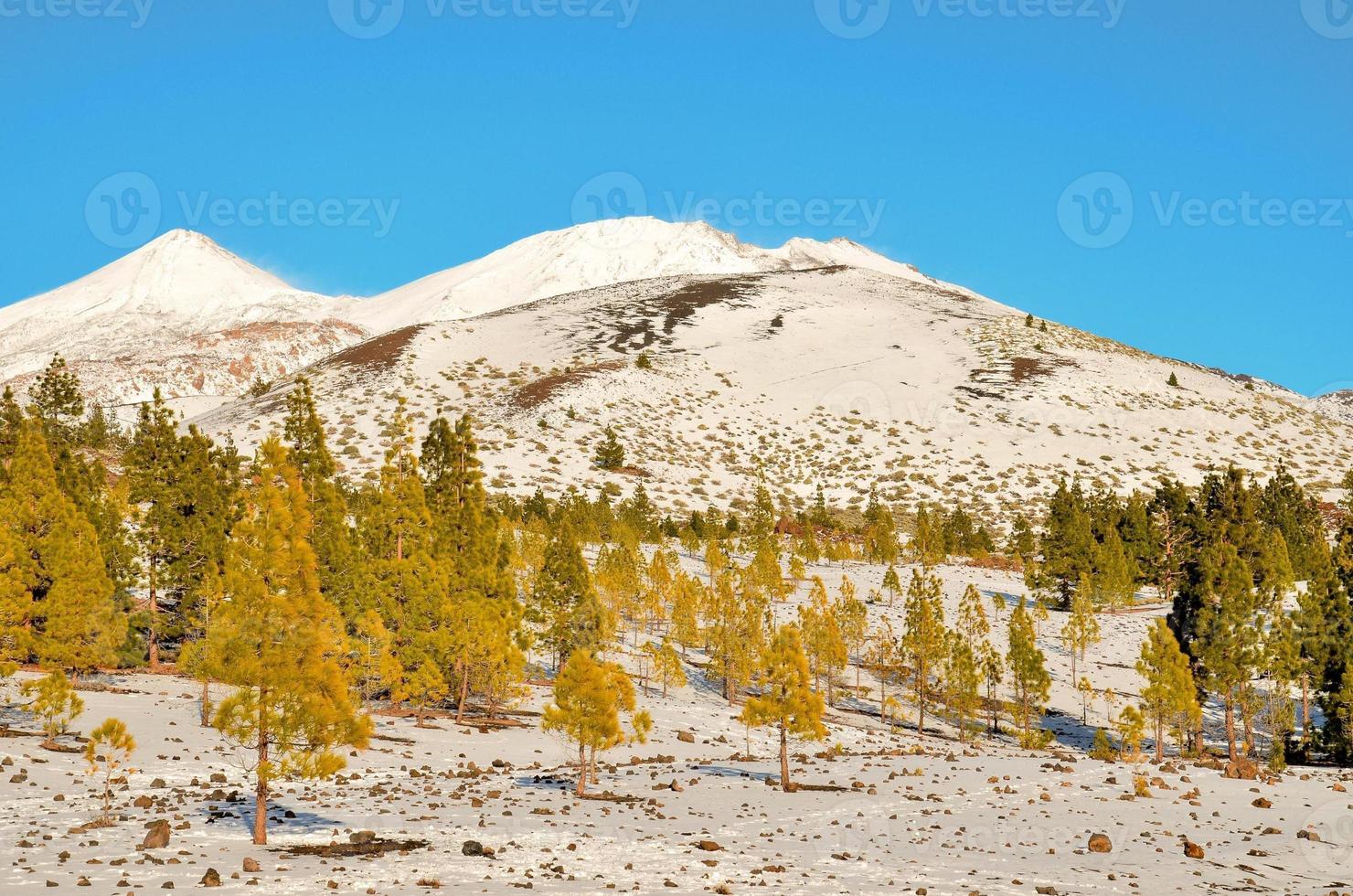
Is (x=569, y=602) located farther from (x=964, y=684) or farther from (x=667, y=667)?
(x=964, y=684)

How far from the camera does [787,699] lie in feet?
109

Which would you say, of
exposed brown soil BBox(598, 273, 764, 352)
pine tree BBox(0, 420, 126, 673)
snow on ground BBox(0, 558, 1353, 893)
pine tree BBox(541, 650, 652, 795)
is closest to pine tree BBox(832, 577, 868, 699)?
snow on ground BBox(0, 558, 1353, 893)

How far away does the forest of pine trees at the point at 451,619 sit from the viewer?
23.4 m

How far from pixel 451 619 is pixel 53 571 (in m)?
14.6

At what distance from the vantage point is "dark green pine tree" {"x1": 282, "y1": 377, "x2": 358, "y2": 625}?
4719cm

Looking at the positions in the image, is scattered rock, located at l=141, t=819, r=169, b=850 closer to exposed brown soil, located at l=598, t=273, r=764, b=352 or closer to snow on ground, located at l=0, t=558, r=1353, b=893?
snow on ground, located at l=0, t=558, r=1353, b=893

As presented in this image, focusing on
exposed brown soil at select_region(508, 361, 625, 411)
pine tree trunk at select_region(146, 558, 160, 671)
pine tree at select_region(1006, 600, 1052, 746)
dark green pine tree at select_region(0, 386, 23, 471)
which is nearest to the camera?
dark green pine tree at select_region(0, 386, 23, 471)

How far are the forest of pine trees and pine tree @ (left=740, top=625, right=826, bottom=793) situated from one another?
90 mm

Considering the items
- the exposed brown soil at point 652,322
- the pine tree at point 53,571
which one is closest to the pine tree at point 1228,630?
the pine tree at point 53,571

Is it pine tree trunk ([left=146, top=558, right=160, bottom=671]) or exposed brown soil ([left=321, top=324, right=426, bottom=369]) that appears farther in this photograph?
exposed brown soil ([left=321, top=324, right=426, bottom=369])

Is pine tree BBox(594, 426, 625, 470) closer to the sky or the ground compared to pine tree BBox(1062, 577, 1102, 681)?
closer to the sky

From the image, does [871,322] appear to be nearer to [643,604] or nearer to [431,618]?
[643,604]

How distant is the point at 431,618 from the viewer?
4388 centimetres

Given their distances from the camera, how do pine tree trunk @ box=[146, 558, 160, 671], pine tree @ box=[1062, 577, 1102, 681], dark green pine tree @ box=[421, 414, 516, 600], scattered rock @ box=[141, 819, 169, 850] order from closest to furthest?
scattered rock @ box=[141, 819, 169, 850] < dark green pine tree @ box=[421, 414, 516, 600] < pine tree trunk @ box=[146, 558, 160, 671] < pine tree @ box=[1062, 577, 1102, 681]
